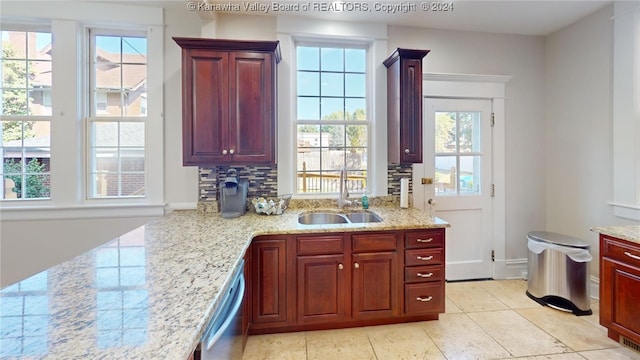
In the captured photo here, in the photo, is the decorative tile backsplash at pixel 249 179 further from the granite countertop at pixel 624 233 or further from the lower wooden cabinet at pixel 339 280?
the granite countertop at pixel 624 233

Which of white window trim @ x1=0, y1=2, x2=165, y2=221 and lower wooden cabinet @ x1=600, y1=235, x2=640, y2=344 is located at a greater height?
white window trim @ x1=0, y1=2, x2=165, y2=221

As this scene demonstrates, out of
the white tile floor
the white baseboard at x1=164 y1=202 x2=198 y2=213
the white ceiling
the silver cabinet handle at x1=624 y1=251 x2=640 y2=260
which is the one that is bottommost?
the white tile floor

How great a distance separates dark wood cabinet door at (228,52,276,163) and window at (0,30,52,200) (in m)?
1.71

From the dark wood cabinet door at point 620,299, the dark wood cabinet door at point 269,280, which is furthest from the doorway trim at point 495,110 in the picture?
the dark wood cabinet door at point 269,280

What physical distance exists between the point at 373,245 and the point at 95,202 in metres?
2.54

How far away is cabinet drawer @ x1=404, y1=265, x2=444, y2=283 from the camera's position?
7.63ft

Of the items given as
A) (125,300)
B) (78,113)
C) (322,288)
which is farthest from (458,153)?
(78,113)

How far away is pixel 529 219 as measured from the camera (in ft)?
10.8

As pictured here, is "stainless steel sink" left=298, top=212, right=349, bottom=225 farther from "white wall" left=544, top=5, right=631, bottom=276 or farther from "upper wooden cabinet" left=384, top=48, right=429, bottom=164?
"white wall" left=544, top=5, right=631, bottom=276

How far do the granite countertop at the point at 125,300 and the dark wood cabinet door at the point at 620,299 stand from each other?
8.44 ft

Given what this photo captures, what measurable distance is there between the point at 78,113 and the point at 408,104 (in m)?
3.01

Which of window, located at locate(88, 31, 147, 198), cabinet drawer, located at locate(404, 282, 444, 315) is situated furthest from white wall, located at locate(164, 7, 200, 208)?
cabinet drawer, located at locate(404, 282, 444, 315)

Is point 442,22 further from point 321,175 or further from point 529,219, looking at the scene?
point 529,219

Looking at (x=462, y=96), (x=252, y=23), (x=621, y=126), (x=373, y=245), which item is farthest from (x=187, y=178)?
(x=621, y=126)
